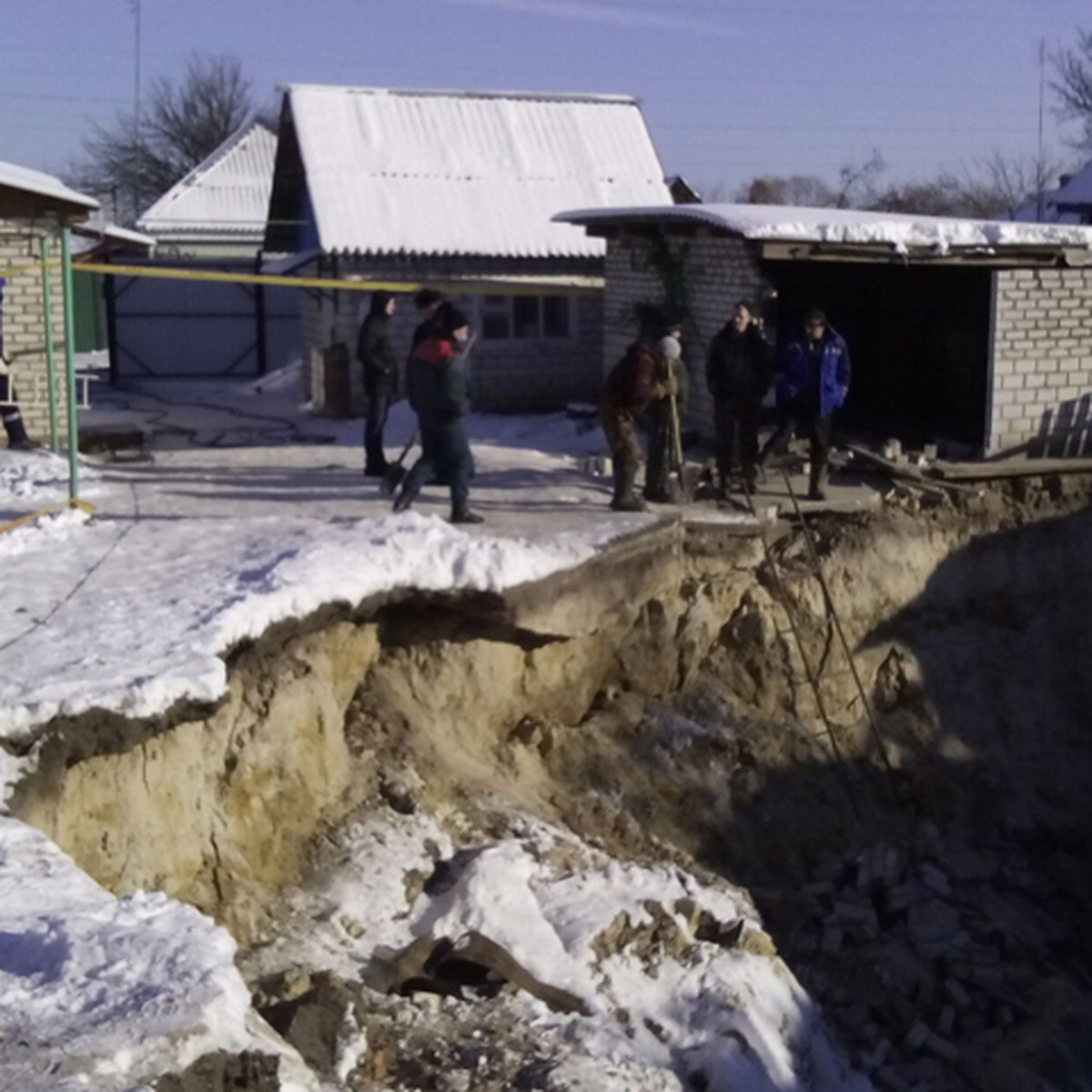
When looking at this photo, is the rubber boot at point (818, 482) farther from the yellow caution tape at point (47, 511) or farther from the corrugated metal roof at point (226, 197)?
the corrugated metal roof at point (226, 197)

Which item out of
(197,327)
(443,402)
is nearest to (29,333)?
(443,402)

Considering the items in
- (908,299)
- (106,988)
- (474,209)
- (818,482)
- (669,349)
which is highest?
(474,209)

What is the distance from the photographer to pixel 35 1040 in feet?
12.9

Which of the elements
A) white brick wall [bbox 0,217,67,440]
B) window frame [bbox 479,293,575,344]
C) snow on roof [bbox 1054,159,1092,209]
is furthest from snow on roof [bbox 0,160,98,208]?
snow on roof [bbox 1054,159,1092,209]

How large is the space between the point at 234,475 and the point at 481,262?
18.9ft

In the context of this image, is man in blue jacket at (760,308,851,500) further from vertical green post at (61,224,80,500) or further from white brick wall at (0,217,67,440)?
white brick wall at (0,217,67,440)

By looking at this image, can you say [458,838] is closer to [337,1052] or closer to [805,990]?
[805,990]

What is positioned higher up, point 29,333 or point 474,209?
point 474,209

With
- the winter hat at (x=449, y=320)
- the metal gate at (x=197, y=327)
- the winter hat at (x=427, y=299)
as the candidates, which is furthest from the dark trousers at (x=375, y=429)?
the metal gate at (x=197, y=327)

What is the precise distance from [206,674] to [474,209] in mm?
12029

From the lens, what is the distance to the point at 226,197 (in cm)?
3038

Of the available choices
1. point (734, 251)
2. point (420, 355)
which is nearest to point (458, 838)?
point (420, 355)

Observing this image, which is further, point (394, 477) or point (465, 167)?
point (465, 167)

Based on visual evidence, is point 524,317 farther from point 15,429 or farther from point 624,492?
point 624,492
